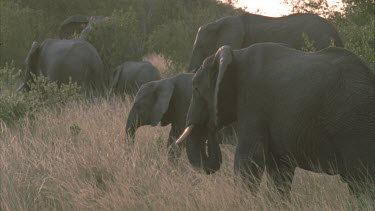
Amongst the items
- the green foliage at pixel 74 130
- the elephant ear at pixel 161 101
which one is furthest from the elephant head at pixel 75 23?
the elephant ear at pixel 161 101

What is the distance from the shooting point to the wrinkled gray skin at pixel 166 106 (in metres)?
7.64

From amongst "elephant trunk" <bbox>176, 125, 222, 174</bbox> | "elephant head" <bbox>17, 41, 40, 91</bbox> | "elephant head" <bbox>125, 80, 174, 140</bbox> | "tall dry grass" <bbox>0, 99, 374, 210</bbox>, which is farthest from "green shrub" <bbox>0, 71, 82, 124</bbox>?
"elephant trunk" <bbox>176, 125, 222, 174</bbox>

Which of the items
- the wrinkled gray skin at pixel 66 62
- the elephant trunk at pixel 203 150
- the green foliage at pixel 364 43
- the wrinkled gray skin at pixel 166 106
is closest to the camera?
the elephant trunk at pixel 203 150

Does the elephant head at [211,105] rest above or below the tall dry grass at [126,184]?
above

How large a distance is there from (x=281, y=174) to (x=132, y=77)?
29.0 feet

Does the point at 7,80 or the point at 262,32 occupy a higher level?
the point at 262,32

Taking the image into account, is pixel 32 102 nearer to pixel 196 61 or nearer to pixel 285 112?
pixel 196 61

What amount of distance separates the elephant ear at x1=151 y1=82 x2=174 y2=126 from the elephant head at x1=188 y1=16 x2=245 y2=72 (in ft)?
8.41

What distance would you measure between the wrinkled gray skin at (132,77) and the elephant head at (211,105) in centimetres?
803

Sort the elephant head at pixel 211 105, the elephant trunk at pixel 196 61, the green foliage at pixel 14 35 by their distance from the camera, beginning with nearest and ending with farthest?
the elephant head at pixel 211 105, the elephant trunk at pixel 196 61, the green foliage at pixel 14 35

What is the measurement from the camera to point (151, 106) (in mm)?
7945

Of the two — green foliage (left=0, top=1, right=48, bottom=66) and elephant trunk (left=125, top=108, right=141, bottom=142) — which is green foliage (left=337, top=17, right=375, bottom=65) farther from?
green foliage (left=0, top=1, right=48, bottom=66)

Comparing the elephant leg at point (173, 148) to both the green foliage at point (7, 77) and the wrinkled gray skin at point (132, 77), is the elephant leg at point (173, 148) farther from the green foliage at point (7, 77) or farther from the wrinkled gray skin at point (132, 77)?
the wrinkled gray skin at point (132, 77)

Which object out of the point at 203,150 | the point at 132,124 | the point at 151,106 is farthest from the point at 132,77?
the point at 203,150
